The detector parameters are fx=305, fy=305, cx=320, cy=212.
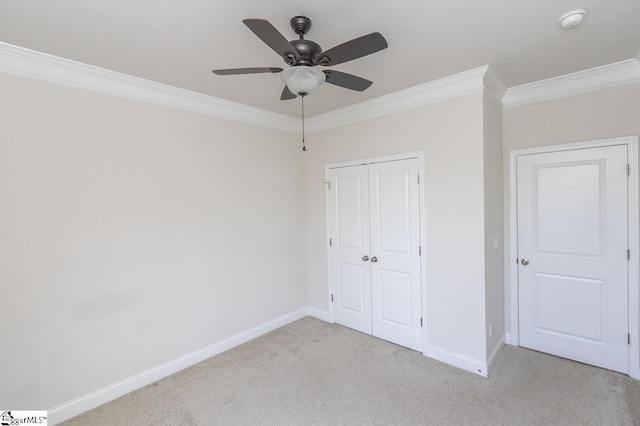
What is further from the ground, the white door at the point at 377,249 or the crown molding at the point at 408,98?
the crown molding at the point at 408,98

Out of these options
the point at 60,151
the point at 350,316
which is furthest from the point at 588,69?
the point at 60,151

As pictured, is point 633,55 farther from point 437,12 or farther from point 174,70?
point 174,70

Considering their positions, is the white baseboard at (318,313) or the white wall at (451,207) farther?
the white baseboard at (318,313)

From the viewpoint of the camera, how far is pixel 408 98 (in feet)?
10.1

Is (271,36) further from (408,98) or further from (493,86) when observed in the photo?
(493,86)

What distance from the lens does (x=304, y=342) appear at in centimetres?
342

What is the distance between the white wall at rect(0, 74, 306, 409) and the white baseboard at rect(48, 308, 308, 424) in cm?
6

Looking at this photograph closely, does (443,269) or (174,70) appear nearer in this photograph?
(174,70)

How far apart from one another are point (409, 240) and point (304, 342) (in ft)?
5.34

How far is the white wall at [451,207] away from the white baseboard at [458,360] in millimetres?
35

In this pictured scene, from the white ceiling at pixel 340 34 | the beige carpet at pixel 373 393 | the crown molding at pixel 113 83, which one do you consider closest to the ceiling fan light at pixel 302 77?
the white ceiling at pixel 340 34

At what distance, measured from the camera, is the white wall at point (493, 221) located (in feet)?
9.00

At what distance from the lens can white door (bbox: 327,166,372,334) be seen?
357cm

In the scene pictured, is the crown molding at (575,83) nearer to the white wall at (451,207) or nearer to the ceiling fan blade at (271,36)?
the white wall at (451,207)
